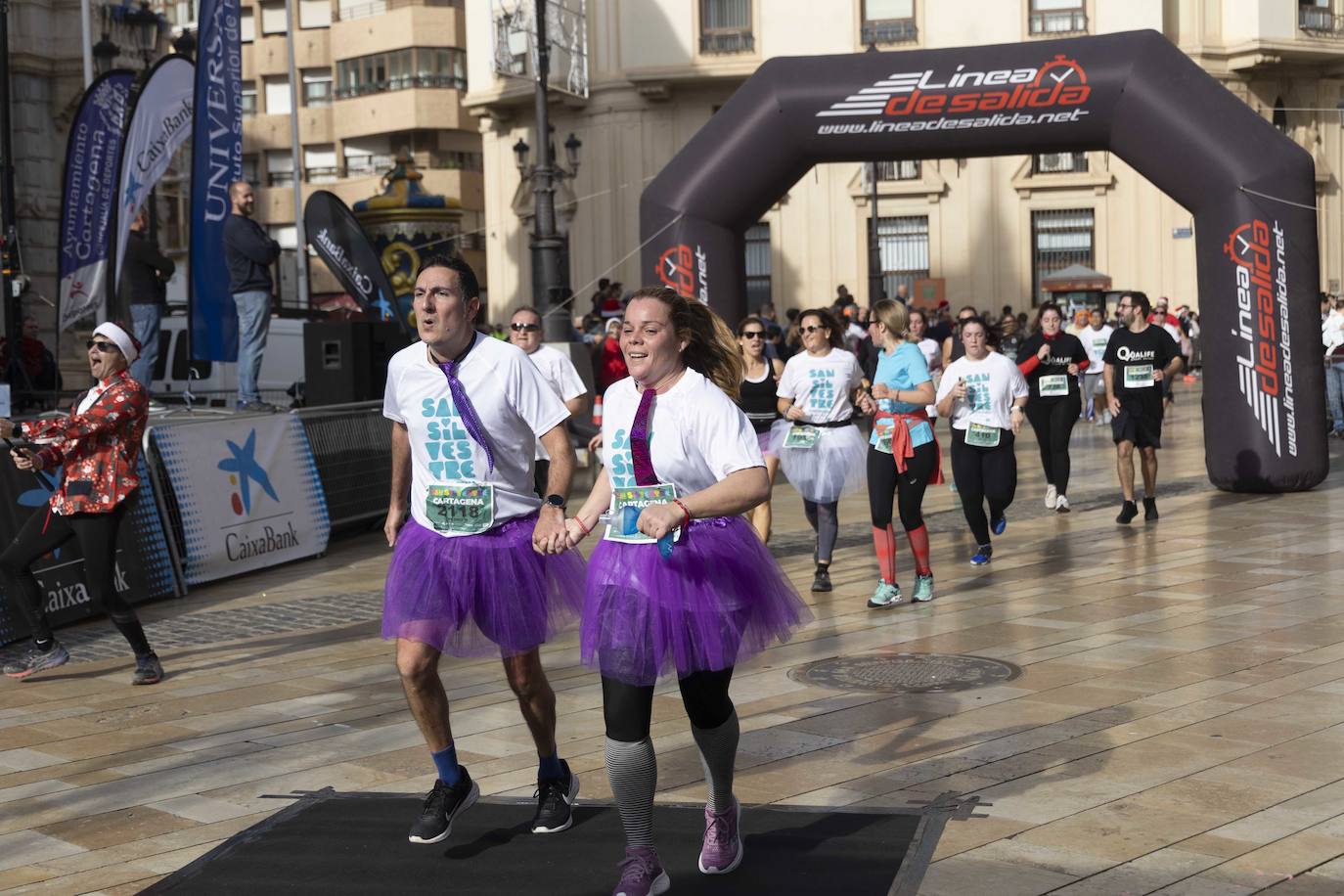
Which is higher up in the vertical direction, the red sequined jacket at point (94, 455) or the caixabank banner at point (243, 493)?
the red sequined jacket at point (94, 455)

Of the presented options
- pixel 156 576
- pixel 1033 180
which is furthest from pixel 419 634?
pixel 1033 180

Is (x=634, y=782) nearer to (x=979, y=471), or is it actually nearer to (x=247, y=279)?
(x=979, y=471)

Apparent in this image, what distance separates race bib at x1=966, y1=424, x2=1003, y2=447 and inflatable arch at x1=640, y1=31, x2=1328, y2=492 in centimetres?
365

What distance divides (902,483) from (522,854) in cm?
535

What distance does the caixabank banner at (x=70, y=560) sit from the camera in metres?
9.70

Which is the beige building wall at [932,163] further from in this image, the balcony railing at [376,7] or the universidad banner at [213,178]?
the universidad banner at [213,178]

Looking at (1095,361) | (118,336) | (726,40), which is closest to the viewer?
(118,336)

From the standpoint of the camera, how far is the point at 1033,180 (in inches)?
1532

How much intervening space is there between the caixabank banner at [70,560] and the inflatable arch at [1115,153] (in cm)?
498

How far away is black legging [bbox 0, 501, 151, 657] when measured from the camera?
810cm

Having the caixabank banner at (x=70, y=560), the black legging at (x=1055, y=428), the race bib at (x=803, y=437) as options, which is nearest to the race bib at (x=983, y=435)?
the race bib at (x=803, y=437)

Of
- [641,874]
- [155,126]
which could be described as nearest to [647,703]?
[641,874]

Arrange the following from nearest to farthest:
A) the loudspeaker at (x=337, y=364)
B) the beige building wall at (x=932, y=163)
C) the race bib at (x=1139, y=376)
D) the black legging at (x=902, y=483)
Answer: the black legging at (x=902, y=483), the race bib at (x=1139, y=376), the loudspeaker at (x=337, y=364), the beige building wall at (x=932, y=163)

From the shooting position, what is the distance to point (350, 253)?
65.1ft
